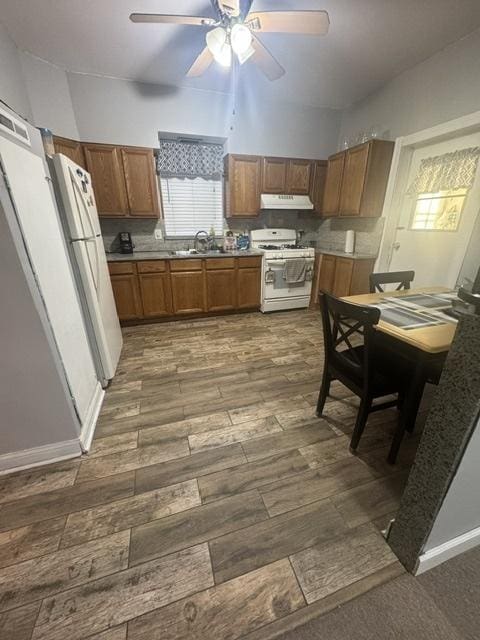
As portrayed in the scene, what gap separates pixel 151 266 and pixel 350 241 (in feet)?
9.09

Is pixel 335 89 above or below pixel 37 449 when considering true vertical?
above

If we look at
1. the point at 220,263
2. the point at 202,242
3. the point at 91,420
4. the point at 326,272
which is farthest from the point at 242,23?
the point at 91,420

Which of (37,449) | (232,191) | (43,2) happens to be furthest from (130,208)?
(37,449)

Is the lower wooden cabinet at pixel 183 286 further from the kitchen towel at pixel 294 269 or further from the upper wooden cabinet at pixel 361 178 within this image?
the upper wooden cabinet at pixel 361 178

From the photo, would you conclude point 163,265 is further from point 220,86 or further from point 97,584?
point 97,584

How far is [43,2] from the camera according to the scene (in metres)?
1.87

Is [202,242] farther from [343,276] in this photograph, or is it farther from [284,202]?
[343,276]

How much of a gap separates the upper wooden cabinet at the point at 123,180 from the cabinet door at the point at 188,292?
93 centimetres

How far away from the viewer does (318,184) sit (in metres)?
3.92

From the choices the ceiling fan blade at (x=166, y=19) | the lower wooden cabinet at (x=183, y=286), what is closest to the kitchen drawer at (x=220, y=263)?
the lower wooden cabinet at (x=183, y=286)

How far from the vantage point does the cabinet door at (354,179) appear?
10.2 ft

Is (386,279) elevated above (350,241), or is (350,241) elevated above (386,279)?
(350,241)

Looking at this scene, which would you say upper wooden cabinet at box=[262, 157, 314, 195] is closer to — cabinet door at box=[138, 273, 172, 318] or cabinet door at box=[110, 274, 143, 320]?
cabinet door at box=[138, 273, 172, 318]

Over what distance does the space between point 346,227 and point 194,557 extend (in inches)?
162
